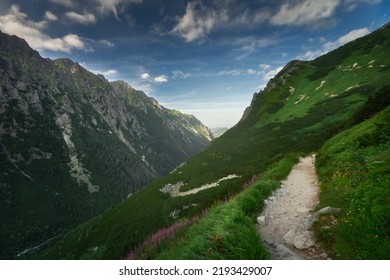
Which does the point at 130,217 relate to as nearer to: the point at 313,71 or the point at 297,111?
the point at 297,111

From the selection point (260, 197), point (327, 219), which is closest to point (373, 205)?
point (327, 219)

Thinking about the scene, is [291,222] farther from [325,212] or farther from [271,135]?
[271,135]

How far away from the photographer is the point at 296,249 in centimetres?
837

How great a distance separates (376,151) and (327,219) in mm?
9677

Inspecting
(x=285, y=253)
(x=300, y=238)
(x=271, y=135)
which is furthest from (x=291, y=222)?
(x=271, y=135)

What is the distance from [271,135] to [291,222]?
8696 cm

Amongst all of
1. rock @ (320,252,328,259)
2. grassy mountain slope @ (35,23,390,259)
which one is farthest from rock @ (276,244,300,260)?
grassy mountain slope @ (35,23,390,259)

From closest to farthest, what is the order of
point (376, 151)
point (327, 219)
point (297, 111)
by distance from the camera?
point (327, 219), point (376, 151), point (297, 111)

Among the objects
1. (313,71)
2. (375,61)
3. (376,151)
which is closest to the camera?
(376,151)

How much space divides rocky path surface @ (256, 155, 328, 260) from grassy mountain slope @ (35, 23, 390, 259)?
2580 centimetres

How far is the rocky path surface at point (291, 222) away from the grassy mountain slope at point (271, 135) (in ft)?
84.7

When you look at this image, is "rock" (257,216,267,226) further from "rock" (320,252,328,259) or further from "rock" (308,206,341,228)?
"rock" (320,252,328,259)

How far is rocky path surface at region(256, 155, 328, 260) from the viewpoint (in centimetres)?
812

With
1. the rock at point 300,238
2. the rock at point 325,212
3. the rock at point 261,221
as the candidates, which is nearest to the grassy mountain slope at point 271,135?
the rock at point 325,212
